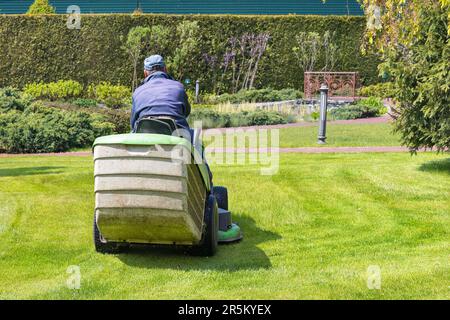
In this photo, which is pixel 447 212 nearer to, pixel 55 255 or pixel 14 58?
pixel 55 255

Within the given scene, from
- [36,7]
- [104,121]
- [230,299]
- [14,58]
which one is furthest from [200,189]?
[36,7]

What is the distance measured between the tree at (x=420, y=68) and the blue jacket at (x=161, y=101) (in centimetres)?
353

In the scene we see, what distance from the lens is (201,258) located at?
6957 mm

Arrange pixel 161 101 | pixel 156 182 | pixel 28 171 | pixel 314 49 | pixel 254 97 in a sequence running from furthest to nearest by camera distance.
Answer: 1. pixel 314 49
2. pixel 254 97
3. pixel 28 171
4. pixel 161 101
5. pixel 156 182

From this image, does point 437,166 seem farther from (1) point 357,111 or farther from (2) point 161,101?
(1) point 357,111

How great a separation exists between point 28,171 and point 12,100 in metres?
7.43

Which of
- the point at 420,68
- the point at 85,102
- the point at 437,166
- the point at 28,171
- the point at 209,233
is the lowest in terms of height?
the point at 85,102

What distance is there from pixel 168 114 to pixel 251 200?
9.19 feet

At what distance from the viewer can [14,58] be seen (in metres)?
28.2

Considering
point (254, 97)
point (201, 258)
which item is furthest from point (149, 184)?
point (254, 97)

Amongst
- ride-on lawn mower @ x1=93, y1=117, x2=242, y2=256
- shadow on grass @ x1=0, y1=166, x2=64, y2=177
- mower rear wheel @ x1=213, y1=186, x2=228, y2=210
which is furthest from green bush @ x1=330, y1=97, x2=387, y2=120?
ride-on lawn mower @ x1=93, y1=117, x2=242, y2=256

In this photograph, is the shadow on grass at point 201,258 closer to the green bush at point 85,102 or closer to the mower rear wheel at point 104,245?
the mower rear wheel at point 104,245

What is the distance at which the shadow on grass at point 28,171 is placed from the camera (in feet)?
35.3

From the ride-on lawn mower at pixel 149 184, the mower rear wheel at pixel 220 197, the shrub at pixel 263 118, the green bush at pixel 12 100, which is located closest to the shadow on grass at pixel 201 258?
the ride-on lawn mower at pixel 149 184
